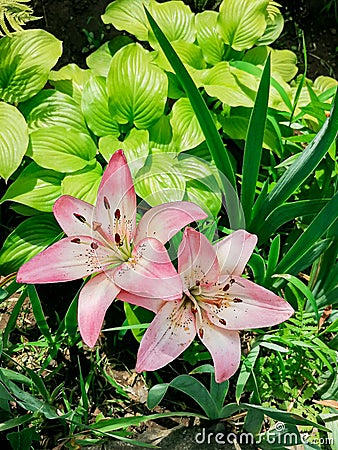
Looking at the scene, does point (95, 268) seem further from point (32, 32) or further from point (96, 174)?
point (32, 32)

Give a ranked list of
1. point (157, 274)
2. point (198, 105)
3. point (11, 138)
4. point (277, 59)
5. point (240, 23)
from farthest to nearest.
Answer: point (277, 59)
point (240, 23)
point (11, 138)
point (198, 105)
point (157, 274)

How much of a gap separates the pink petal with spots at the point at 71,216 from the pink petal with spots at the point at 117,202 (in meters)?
0.03

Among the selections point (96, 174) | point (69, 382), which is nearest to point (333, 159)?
point (96, 174)

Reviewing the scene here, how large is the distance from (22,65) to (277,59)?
2.59ft

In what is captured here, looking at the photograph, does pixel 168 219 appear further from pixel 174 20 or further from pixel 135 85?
pixel 174 20

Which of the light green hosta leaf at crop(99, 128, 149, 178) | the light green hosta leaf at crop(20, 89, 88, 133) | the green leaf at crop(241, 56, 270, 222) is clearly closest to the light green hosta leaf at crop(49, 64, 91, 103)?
the light green hosta leaf at crop(20, 89, 88, 133)

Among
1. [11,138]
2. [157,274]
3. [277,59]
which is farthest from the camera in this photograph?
[277,59]

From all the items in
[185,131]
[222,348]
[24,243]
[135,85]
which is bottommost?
[24,243]

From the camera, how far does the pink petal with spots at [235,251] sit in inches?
39.0

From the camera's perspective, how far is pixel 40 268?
94cm

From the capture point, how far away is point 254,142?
47.9 inches

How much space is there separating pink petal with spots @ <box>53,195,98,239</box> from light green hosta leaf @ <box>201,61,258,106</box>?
668 mm

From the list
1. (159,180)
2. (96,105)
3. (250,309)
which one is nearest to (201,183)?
(159,180)

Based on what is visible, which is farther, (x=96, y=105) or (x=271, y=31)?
(x=271, y=31)
